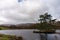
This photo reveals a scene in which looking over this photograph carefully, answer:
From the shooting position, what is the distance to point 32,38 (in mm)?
1462

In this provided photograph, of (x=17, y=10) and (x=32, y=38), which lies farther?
(x=17, y=10)

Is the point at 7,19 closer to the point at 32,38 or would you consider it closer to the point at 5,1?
the point at 5,1

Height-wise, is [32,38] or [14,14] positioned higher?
[14,14]

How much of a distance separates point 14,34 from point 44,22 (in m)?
0.41

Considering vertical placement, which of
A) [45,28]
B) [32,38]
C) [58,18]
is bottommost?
[32,38]

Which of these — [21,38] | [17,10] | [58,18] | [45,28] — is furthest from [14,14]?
[58,18]

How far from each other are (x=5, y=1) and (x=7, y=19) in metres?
0.26

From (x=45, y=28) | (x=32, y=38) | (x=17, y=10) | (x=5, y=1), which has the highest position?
(x=5, y=1)

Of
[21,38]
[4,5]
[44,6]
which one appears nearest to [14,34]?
[21,38]

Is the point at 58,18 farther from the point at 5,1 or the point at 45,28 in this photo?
the point at 5,1

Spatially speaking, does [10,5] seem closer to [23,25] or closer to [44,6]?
[23,25]

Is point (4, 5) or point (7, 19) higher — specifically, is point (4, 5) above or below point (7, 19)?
above

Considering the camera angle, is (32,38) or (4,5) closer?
(32,38)

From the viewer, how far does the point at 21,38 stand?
1494 mm
